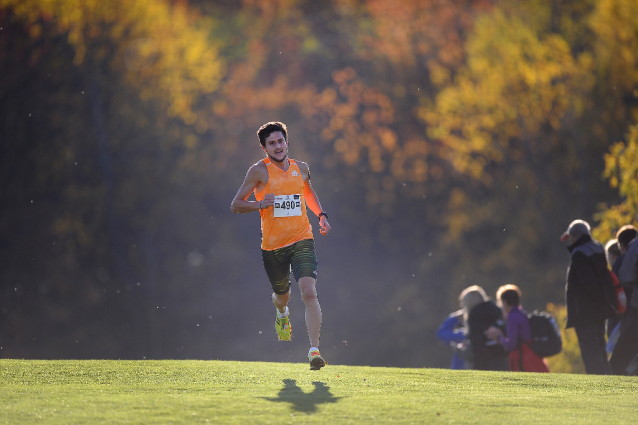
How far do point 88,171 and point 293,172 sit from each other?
62.0ft

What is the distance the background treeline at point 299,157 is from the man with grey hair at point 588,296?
1289 centimetres

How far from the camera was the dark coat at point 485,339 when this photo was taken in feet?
34.7

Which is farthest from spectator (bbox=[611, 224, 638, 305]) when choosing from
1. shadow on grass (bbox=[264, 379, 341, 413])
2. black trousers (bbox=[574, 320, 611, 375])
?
shadow on grass (bbox=[264, 379, 341, 413])

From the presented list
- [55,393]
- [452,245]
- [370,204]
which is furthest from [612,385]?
[370,204]

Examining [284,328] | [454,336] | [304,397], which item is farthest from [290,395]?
[454,336]

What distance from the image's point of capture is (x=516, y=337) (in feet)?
34.3

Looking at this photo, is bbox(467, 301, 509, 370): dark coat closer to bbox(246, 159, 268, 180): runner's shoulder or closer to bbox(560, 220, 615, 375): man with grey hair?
bbox(560, 220, 615, 375): man with grey hair

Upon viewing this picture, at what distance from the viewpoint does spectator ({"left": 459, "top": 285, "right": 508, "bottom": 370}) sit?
10.6 meters

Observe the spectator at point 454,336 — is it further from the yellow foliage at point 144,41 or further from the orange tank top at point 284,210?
the yellow foliage at point 144,41

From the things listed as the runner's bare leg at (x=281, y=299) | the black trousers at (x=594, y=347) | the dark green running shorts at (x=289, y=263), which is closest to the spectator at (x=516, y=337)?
the black trousers at (x=594, y=347)

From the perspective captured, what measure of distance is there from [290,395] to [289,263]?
2019 millimetres

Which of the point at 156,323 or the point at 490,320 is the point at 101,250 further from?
the point at 490,320

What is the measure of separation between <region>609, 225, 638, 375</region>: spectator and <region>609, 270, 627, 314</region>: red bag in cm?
11

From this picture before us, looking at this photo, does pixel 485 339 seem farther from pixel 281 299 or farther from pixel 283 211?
Answer: pixel 283 211
